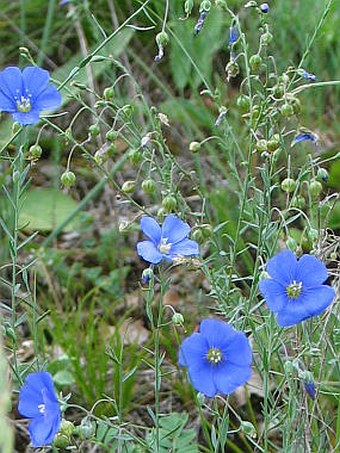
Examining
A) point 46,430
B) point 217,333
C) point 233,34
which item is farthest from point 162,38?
point 46,430

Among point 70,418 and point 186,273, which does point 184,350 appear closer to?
point 70,418

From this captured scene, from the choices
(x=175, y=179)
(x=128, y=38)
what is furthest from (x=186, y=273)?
(x=128, y=38)

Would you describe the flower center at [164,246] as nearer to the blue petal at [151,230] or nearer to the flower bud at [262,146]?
the blue petal at [151,230]

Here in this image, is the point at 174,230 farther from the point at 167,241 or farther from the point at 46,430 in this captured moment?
the point at 46,430

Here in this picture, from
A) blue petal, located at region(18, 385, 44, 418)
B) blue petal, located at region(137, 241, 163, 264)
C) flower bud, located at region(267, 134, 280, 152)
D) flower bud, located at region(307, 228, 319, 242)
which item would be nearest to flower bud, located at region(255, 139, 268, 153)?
flower bud, located at region(267, 134, 280, 152)

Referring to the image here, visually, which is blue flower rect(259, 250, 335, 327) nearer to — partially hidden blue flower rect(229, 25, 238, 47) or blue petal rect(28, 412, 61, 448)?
blue petal rect(28, 412, 61, 448)

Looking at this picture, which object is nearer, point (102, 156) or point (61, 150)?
point (102, 156)

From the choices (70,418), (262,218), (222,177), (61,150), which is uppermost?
(61,150)
